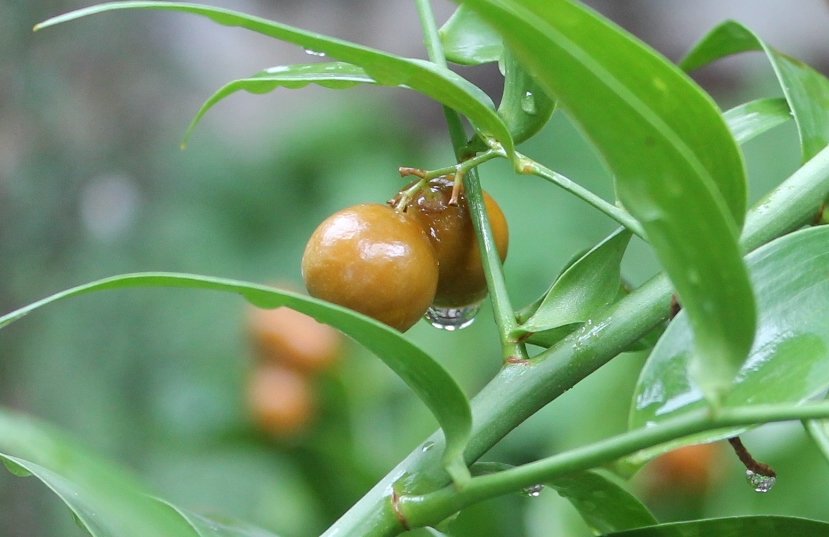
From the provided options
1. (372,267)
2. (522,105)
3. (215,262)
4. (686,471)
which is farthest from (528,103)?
(215,262)

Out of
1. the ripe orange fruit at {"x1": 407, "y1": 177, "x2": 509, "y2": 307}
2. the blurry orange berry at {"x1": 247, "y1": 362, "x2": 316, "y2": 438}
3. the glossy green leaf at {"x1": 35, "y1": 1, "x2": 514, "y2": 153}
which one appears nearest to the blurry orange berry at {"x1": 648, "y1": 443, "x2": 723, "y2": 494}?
the blurry orange berry at {"x1": 247, "y1": 362, "x2": 316, "y2": 438}

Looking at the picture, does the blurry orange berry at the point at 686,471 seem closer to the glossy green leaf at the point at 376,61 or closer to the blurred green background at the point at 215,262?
the blurred green background at the point at 215,262

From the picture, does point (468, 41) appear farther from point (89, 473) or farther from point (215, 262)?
point (215, 262)

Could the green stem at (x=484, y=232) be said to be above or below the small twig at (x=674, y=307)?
above

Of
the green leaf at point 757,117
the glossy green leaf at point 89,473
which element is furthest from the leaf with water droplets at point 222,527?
the green leaf at point 757,117

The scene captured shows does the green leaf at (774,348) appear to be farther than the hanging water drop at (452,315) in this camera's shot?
No

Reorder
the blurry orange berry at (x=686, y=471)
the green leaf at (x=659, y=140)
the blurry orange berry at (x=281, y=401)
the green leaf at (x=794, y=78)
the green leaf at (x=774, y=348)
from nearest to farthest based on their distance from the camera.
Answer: the green leaf at (x=659, y=140)
the green leaf at (x=774, y=348)
the green leaf at (x=794, y=78)
the blurry orange berry at (x=686, y=471)
the blurry orange berry at (x=281, y=401)
